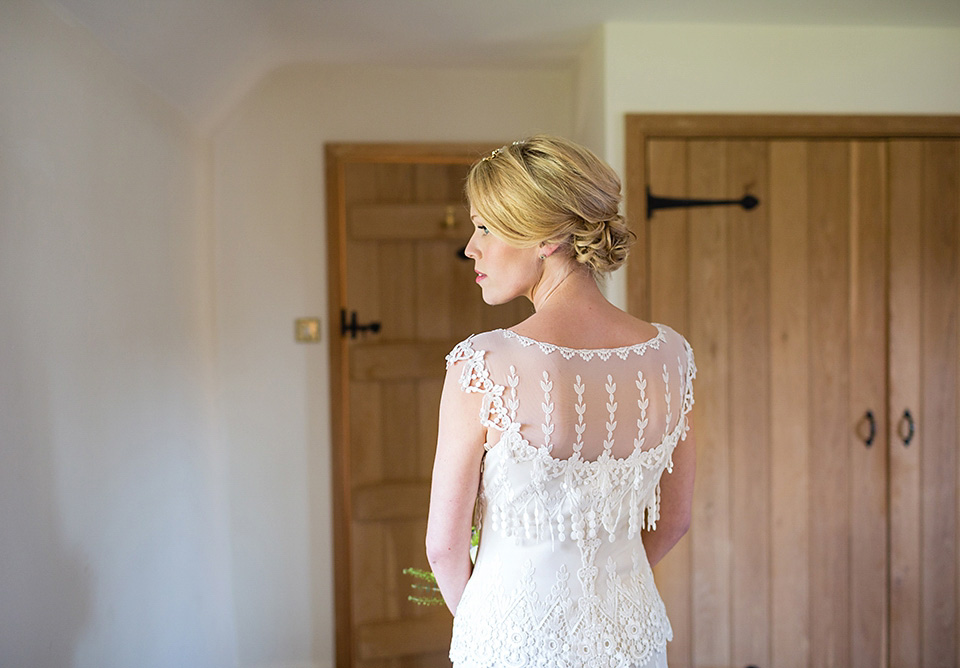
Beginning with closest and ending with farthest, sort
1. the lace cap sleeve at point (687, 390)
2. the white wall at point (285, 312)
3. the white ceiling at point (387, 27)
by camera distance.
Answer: the lace cap sleeve at point (687, 390) → the white ceiling at point (387, 27) → the white wall at point (285, 312)

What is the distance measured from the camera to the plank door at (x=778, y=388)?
2535 millimetres

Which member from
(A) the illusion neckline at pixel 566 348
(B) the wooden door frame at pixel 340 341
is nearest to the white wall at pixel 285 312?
(B) the wooden door frame at pixel 340 341

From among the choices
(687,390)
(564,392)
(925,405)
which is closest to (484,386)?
(564,392)

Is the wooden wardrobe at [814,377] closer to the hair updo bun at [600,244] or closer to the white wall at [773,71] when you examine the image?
the white wall at [773,71]

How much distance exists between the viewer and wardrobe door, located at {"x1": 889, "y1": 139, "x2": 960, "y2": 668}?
2.59 meters

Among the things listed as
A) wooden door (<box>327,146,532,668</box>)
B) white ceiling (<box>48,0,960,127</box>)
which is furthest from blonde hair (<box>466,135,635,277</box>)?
wooden door (<box>327,146,532,668</box>)

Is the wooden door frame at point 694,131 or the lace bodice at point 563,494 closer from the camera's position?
the lace bodice at point 563,494

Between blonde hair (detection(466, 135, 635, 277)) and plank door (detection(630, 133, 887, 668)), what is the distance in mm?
1365

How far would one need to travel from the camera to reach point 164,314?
2.31 m

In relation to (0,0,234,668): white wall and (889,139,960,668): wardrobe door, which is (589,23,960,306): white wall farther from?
(0,0,234,668): white wall

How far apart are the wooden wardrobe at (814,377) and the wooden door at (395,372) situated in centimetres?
94

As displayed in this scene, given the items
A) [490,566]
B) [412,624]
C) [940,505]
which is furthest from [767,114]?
Result: [412,624]

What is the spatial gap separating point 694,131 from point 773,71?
359 mm

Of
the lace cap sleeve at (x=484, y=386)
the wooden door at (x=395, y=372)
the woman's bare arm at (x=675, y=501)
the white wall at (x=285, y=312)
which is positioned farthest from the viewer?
the wooden door at (x=395, y=372)
